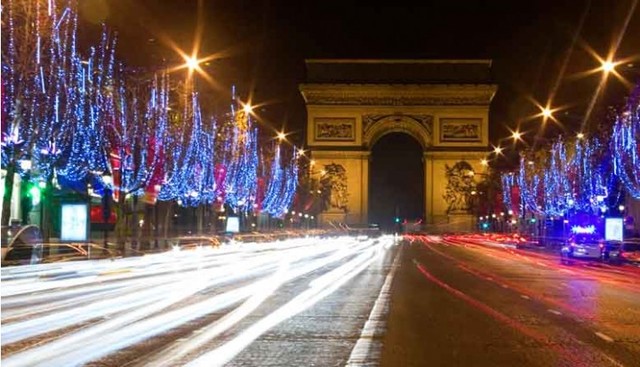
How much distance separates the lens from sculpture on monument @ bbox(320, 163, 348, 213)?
10679 cm

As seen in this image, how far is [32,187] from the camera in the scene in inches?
1625

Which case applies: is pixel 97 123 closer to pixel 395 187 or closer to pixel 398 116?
pixel 398 116

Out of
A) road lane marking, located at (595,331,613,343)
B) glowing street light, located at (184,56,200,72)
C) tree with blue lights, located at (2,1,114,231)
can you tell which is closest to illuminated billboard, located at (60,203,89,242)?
tree with blue lights, located at (2,1,114,231)

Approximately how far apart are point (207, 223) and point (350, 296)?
51959 mm

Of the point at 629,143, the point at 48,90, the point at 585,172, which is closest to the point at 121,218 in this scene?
the point at 48,90

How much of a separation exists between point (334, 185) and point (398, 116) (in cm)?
1158

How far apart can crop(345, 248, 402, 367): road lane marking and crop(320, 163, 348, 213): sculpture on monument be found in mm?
88015

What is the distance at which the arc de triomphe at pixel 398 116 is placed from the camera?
10669cm

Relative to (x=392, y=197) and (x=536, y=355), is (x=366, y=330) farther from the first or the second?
(x=392, y=197)

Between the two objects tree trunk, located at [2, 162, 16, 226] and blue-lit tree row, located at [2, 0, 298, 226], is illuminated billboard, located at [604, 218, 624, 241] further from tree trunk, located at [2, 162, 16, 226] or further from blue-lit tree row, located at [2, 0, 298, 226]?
tree trunk, located at [2, 162, 16, 226]

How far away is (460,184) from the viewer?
107 meters

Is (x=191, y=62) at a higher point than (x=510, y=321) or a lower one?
higher

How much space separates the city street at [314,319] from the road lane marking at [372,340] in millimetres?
16

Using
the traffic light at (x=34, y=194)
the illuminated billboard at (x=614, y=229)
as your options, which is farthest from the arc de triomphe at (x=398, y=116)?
the illuminated billboard at (x=614, y=229)
